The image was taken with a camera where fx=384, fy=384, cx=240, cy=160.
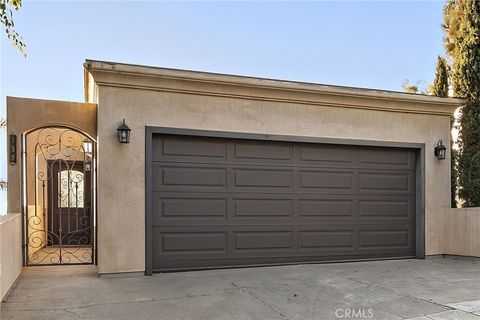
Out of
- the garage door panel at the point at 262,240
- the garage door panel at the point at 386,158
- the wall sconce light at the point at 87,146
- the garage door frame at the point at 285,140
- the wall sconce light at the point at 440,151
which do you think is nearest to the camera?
the garage door frame at the point at 285,140

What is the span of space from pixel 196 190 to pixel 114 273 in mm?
1785

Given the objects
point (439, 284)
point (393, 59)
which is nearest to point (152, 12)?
point (439, 284)

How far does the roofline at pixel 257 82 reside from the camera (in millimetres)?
5777

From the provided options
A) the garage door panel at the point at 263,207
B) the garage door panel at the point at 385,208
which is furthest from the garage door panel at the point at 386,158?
the garage door panel at the point at 263,207

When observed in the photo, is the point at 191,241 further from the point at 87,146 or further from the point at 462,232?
the point at 462,232

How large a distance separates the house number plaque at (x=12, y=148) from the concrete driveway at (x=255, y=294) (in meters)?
1.79

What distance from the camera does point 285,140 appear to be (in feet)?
22.4

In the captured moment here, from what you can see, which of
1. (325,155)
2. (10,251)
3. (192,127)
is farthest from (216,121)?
(10,251)

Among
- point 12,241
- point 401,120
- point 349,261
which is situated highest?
point 401,120

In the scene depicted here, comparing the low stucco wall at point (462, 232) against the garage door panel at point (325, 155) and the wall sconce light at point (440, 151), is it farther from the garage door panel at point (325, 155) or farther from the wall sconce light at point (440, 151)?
the garage door panel at point (325, 155)

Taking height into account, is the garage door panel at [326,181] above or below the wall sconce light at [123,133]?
below

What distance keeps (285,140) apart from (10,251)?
4.48 metres

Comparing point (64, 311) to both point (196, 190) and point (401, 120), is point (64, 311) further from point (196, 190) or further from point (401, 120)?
point (401, 120)

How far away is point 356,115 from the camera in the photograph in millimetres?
7230
